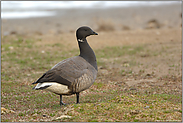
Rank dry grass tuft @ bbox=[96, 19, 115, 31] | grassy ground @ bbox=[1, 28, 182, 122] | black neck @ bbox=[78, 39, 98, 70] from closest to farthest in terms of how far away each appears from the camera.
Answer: grassy ground @ bbox=[1, 28, 182, 122] < black neck @ bbox=[78, 39, 98, 70] < dry grass tuft @ bbox=[96, 19, 115, 31]

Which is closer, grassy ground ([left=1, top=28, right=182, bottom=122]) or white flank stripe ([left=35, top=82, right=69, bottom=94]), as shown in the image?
grassy ground ([left=1, top=28, right=182, bottom=122])

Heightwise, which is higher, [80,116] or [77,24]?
[77,24]

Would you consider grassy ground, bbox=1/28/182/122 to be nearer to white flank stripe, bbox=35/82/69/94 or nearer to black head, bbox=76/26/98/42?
white flank stripe, bbox=35/82/69/94

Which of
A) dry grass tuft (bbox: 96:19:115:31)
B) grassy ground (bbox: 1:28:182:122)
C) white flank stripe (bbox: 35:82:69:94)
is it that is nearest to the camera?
grassy ground (bbox: 1:28:182:122)

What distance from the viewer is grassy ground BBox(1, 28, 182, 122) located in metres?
6.94

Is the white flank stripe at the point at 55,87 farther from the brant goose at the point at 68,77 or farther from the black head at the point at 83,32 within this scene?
the black head at the point at 83,32

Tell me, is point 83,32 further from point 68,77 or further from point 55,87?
point 55,87

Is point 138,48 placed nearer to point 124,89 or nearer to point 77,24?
point 124,89

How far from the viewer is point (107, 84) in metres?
11.3

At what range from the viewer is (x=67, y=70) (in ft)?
24.5

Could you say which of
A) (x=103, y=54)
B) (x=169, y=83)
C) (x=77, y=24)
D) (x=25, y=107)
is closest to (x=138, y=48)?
(x=103, y=54)

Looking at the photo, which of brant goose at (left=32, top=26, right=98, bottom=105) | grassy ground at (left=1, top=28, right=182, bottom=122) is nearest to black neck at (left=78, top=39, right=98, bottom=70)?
brant goose at (left=32, top=26, right=98, bottom=105)

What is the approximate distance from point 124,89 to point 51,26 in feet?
76.8

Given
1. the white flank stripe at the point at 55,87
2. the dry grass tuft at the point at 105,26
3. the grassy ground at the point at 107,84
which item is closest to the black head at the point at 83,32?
the white flank stripe at the point at 55,87
